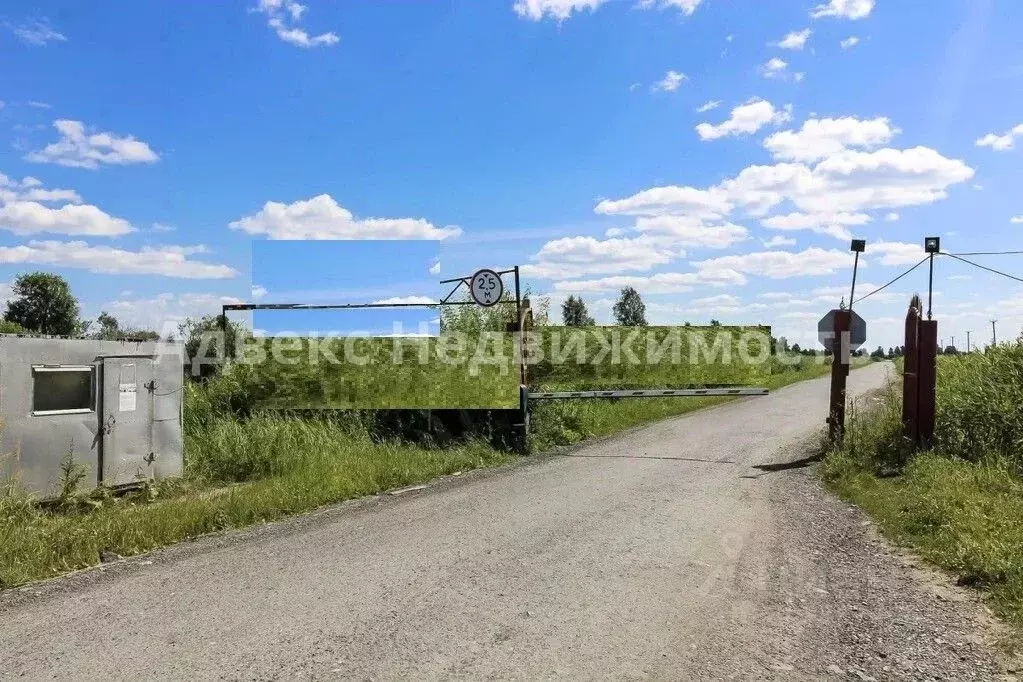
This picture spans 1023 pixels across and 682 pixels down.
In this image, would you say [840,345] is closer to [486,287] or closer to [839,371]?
[839,371]

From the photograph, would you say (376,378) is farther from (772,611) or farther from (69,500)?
(772,611)

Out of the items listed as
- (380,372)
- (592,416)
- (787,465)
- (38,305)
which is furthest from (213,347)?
(38,305)

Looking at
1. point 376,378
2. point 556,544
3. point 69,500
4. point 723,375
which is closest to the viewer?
point 556,544

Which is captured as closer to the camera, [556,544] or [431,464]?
[556,544]

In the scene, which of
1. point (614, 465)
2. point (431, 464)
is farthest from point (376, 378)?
point (614, 465)

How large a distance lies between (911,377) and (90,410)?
11905 mm

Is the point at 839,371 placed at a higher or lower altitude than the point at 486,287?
lower

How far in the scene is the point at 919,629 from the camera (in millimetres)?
4965

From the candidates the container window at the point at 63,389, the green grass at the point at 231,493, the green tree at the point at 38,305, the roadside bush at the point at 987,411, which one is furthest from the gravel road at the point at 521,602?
the green tree at the point at 38,305

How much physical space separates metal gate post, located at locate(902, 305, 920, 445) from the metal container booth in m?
11.2

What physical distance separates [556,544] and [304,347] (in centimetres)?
1113

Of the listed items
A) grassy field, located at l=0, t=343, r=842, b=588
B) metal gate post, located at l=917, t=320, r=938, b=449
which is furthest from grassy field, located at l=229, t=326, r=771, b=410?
metal gate post, located at l=917, t=320, r=938, b=449

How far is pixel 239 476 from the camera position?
12117 mm

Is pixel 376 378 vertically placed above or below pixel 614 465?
above
